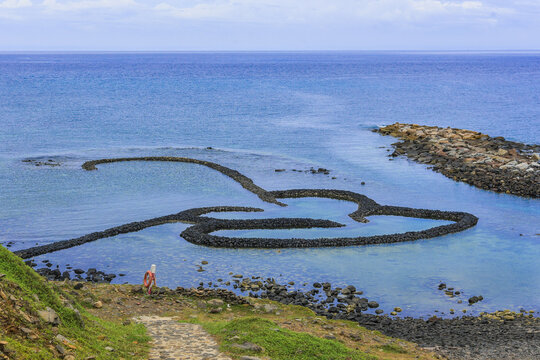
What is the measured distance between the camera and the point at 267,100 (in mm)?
143500

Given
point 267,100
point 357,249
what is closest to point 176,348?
Answer: point 357,249

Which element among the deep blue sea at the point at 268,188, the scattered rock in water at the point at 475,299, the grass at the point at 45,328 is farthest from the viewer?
the deep blue sea at the point at 268,188

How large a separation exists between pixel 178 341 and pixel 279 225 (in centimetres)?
2364

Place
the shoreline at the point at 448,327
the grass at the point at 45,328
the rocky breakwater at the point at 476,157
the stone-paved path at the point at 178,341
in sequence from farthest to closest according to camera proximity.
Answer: the rocky breakwater at the point at 476,157, the shoreline at the point at 448,327, the stone-paved path at the point at 178,341, the grass at the point at 45,328

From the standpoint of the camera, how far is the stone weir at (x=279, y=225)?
41.6 meters

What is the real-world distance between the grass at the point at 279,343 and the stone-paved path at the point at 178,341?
53cm

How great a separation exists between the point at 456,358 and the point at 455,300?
8935 mm

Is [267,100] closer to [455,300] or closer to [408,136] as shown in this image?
[408,136]

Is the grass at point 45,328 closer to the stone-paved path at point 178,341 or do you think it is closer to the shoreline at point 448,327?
the stone-paved path at point 178,341

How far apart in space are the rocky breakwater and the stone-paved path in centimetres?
4219

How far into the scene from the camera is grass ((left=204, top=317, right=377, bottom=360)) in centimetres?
2152

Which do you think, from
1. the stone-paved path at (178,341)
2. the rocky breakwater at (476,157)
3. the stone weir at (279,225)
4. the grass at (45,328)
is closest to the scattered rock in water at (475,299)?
the stone weir at (279,225)

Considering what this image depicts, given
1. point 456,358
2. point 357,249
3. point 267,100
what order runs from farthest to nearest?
point 267,100, point 357,249, point 456,358

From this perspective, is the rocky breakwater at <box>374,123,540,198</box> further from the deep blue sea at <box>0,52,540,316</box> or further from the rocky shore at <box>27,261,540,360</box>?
the rocky shore at <box>27,261,540,360</box>
